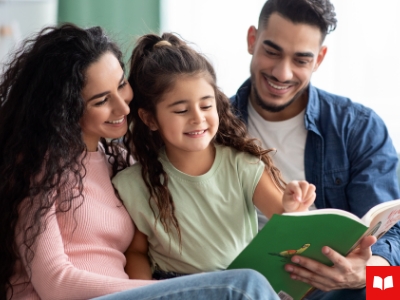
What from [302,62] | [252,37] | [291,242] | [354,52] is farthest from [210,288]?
[354,52]

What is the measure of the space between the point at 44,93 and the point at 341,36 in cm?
172

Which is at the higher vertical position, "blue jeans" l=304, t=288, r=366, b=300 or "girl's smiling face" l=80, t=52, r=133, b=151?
"girl's smiling face" l=80, t=52, r=133, b=151

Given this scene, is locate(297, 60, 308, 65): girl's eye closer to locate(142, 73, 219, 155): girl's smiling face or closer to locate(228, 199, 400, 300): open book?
locate(142, 73, 219, 155): girl's smiling face

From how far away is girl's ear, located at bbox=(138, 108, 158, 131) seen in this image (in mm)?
1680

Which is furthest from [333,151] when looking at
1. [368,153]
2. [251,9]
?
[251,9]

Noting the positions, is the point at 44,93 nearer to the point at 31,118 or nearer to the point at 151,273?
the point at 31,118

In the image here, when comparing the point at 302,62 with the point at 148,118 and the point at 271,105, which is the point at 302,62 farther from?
the point at 148,118

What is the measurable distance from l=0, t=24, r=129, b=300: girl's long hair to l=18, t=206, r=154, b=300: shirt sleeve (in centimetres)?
5

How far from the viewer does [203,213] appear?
5.36ft

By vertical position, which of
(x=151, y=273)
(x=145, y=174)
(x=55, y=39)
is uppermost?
(x=55, y=39)

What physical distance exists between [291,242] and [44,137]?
642 mm

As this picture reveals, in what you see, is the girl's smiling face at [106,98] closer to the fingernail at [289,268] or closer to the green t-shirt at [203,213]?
the green t-shirt at [203,213]

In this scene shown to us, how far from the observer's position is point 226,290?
51.6 inches

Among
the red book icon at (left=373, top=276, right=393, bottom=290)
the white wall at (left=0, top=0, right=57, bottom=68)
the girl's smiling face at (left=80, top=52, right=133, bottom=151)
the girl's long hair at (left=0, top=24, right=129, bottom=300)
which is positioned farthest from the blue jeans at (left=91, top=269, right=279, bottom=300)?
the white wall at (left=0, top=0, right=57, bottom=68)
